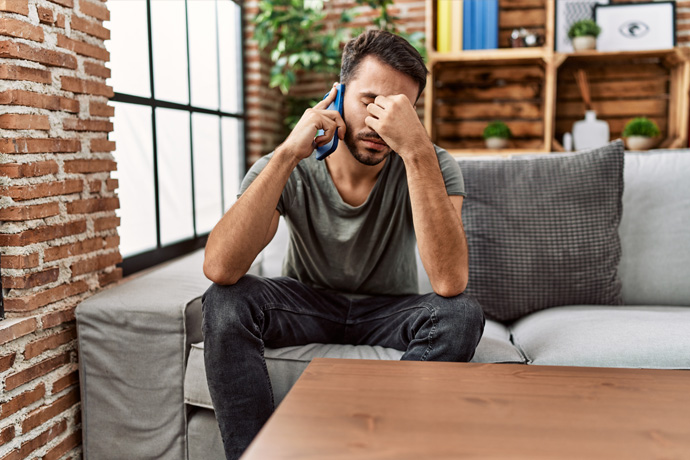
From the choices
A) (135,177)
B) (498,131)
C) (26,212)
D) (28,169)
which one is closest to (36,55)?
(28,169)

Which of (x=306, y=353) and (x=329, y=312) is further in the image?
(x=329, y=312)

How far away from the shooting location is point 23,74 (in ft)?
4.46

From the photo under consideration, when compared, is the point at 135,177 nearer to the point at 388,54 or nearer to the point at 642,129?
the point at 388,54

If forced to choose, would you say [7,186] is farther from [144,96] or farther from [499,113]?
[499,113]

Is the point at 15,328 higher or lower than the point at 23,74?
lower

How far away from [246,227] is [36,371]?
66cm

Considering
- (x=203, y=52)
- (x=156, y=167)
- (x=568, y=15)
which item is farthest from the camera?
(x=568, y=15)

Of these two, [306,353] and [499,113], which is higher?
[499,113]

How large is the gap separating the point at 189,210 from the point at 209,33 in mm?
927

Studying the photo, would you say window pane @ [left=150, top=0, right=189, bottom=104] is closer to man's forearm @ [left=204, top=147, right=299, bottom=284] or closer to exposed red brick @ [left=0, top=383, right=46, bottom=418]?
man's forearm @ [left=204, top=147, right=299, bottom=284]

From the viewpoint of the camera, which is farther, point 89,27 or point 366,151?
point 89,27

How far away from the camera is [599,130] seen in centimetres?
305

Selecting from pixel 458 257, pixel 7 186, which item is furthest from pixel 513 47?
pixel 7 186

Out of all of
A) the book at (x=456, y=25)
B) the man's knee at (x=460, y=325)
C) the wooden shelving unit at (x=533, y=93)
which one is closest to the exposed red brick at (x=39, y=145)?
the man's knee at (x=460, y=325)
